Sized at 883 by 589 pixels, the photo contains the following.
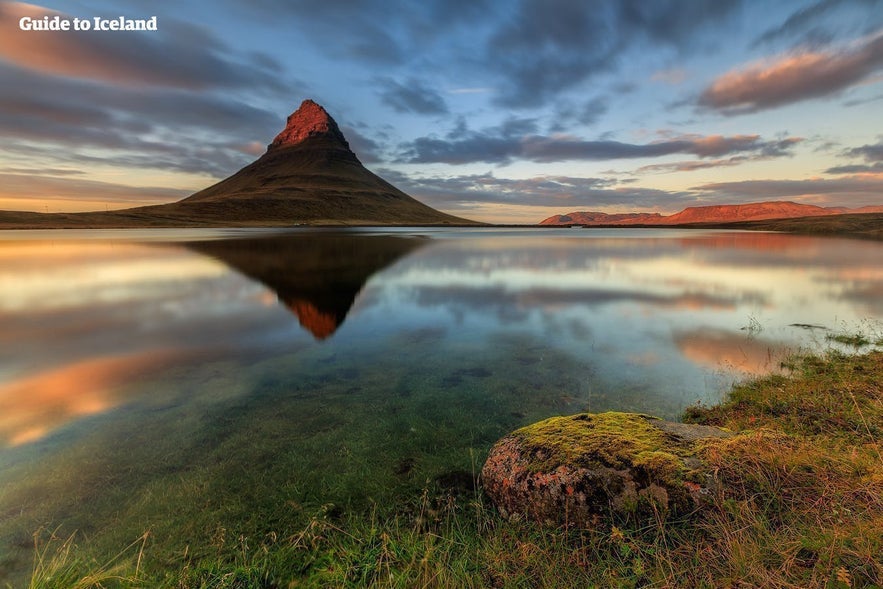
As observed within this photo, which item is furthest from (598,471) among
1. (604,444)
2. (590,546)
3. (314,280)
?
(314,280)

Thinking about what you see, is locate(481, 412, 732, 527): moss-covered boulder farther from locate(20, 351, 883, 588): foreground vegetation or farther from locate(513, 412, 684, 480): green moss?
locate(20, 351, 883, 588): foreground vegetation

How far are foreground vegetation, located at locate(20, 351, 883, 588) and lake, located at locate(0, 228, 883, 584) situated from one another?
0.41m

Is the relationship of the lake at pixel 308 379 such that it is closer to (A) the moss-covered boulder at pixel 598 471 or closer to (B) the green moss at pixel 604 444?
(A) the moss-covered boulder at pixel 598 471

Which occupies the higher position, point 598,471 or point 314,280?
point 598,471

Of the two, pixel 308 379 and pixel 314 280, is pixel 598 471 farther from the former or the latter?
pixel 314 280

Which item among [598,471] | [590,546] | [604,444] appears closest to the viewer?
[590,546]

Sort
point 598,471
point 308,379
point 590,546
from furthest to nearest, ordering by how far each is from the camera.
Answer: point 308,379 → point 598,471 → point 590,546

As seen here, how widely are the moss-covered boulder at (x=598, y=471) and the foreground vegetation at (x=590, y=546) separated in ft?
0.61

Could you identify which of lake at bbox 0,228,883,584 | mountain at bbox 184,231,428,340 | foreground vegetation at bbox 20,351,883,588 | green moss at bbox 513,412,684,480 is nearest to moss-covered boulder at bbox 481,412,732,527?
green moss at bbox 513,412,684,480

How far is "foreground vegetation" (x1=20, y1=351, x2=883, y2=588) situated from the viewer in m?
3.55

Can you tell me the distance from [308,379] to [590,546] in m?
8.90

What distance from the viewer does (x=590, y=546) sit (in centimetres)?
446

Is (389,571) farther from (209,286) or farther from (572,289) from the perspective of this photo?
(209,286)

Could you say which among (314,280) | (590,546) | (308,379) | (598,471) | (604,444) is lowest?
(308,379)
